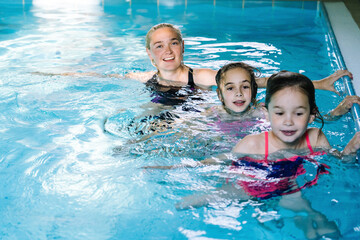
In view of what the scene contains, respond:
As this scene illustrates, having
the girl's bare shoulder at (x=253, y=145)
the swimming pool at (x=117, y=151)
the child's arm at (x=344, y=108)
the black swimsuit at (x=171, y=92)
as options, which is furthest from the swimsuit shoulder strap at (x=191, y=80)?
the girl's bare shoulder at (x=253, y=145)

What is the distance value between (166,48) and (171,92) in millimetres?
449

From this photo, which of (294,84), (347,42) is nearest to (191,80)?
(294,84)

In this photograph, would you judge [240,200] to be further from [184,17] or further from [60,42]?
[184,17]

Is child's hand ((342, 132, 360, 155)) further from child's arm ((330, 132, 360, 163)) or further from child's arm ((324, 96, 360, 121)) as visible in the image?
child's arm ((324, 96, 360, 121))

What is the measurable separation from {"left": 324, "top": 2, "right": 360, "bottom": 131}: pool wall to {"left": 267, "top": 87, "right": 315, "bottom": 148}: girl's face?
95 cm

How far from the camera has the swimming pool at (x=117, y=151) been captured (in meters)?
2.40

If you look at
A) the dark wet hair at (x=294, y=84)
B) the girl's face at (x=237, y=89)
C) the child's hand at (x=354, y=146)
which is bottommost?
the child's hand at (x=354, y=146)

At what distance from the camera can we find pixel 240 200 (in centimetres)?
250

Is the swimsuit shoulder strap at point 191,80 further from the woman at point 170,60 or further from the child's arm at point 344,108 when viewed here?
the child's arm at point 344,108

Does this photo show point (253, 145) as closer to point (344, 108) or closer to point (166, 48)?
point (344, 108)

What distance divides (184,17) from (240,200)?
24.1 ft

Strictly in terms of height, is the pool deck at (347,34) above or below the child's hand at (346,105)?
above

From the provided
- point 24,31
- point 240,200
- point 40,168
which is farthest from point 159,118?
point 24,31

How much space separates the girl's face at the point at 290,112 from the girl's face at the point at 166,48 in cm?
166
